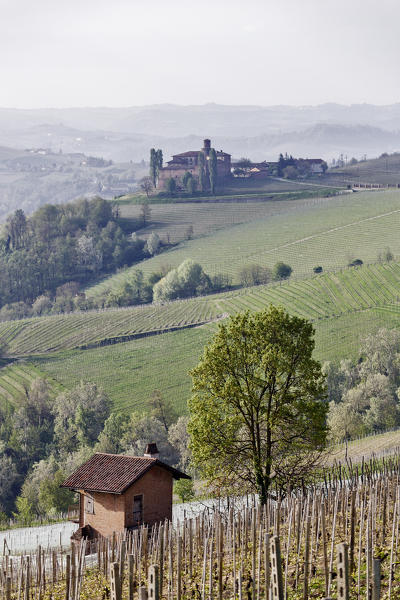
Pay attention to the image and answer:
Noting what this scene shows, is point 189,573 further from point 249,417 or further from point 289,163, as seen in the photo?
point 289,163

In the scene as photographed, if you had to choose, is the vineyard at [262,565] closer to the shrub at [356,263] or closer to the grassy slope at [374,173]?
the shrub at [356,263]

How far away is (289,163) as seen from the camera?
633 ft

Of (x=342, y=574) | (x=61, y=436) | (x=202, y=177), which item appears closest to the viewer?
(x=342, y=574)

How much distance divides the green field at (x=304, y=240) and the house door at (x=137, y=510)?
8049 cm

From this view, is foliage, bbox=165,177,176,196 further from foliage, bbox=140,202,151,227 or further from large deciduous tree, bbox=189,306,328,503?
large deciduous tree, bbox=189,306,328,503

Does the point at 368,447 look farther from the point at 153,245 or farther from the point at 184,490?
the point at 153,245

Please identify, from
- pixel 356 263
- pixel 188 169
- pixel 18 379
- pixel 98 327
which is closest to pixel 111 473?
pixel 18 379

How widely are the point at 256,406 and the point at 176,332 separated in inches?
2660

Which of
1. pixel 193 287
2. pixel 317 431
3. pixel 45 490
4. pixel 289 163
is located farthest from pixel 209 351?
pixel 289 163

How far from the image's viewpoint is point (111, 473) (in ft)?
96.9

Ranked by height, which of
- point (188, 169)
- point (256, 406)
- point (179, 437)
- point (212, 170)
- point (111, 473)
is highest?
point (188, 169)

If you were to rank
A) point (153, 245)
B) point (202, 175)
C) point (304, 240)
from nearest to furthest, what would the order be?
point (304, 240)
point (153, 245)
point (202, 175)

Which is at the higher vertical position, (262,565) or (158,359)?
(262,565)

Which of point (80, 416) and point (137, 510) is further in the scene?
point (80, 416)
